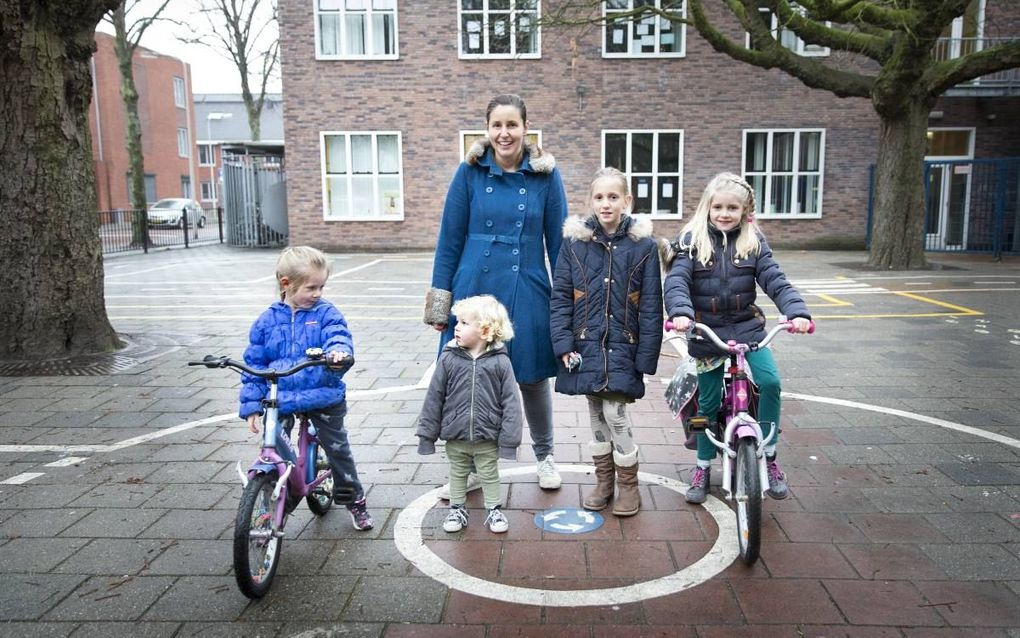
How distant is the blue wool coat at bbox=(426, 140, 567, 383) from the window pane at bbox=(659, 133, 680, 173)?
17944 millimetres

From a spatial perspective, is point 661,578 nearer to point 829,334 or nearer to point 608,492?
point 608,492

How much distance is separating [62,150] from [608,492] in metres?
6.52

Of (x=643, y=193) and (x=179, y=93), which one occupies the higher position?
(x=179, y=93)

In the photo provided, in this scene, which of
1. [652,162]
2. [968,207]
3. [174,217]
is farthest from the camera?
[174,217]

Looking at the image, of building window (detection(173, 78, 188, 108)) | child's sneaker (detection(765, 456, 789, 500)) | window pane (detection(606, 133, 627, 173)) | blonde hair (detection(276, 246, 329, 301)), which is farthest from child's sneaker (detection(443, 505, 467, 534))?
building window (detection(173, 78, 188, 108))

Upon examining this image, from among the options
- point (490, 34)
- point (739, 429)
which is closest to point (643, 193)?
point (490, 34)

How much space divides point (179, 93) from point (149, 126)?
538 cm

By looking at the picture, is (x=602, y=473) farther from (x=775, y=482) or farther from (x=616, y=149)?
(x=616, y=149)

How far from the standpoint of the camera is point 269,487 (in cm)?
334

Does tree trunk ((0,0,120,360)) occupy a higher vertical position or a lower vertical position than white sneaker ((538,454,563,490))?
higher

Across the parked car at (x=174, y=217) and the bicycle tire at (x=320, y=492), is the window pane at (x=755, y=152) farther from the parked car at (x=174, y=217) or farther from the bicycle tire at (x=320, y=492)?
the bicycle tire at (x=320, y=492)

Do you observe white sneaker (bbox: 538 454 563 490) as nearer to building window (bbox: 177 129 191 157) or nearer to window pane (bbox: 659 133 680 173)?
window pane (bbox: 659 133 680 173)

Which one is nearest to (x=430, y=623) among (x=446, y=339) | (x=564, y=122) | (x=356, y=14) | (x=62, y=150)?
(x=446, y=339)

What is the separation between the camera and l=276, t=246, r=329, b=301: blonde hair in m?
3.57
